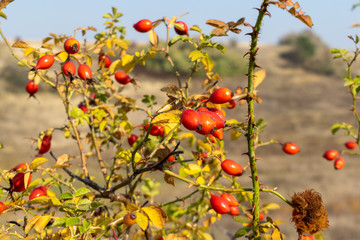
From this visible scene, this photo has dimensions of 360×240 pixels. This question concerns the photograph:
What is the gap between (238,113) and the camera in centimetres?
1505

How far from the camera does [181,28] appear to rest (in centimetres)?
163

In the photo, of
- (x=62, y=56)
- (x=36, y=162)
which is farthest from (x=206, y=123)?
(x=62, y=56)

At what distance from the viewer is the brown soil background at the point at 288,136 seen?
24.0 feet

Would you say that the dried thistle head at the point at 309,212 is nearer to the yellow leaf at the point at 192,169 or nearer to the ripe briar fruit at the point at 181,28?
the yellow leaf at the point at 192,169

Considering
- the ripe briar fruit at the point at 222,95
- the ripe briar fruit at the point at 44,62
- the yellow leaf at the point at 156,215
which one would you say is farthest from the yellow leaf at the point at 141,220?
the ripe briar fruit at the point at 44,62

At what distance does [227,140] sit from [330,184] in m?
4.05

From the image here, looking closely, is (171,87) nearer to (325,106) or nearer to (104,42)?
(104,42)

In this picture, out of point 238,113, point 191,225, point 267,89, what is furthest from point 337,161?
point 267,89

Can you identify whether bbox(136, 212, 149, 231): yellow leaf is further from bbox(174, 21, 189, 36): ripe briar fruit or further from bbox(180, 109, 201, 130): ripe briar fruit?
bbox(174, 21, 189, 36): ripe briar fruit

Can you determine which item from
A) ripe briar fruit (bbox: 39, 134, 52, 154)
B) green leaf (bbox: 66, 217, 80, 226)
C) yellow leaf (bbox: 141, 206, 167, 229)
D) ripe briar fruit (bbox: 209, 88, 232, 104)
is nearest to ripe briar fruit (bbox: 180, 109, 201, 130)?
ripe briar fruit (bbox: 209, 88, 232, 104)

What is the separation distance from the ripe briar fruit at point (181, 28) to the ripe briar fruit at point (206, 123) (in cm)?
78

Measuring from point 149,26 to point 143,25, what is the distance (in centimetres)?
4

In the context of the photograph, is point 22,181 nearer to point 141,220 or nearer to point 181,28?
point 141,220

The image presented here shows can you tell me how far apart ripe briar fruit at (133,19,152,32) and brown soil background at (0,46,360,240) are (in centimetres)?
226
